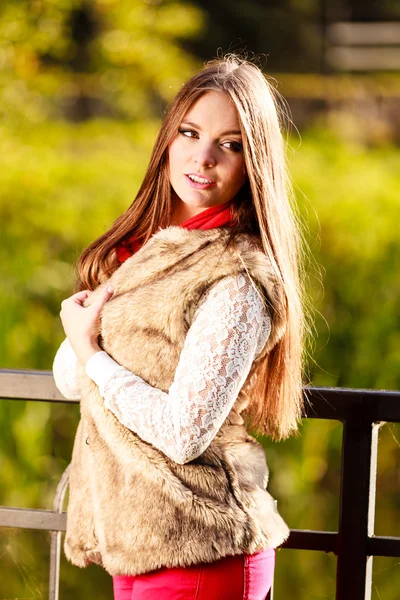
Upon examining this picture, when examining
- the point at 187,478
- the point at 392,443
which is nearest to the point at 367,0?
the point at 392,443

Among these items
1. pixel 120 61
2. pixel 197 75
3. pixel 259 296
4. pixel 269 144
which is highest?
pixel 120 61

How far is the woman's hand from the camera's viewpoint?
1627mm

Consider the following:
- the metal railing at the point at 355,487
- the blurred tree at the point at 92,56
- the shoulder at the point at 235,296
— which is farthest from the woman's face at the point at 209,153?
the blurred tree at the point at 92,56

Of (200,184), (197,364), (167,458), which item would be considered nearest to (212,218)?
(200,184)

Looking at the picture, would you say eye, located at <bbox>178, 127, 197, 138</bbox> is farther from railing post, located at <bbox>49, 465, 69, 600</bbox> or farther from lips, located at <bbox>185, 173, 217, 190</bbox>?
railing post, located at <bbox>49, 465, 69, 600</bbox>

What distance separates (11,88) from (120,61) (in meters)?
0.91

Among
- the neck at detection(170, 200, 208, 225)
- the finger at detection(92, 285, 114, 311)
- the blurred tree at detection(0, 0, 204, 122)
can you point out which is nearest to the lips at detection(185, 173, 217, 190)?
the neck at detection(170, 200, 208, 225)

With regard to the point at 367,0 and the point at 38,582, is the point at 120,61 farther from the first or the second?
the point at 38,582

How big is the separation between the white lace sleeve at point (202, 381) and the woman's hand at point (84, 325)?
0.08 m

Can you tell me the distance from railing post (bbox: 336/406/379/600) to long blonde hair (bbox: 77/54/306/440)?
0.58ft

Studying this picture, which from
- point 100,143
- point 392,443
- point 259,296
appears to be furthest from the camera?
point 100,143

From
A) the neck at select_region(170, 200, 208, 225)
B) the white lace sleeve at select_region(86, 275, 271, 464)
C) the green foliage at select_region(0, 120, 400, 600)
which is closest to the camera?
the white lace sleeve at select_region(86, 275, 271, 464)

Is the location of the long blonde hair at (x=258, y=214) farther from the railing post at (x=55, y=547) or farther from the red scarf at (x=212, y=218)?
the railing post at (x=55, y=547)

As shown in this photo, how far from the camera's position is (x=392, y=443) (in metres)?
3.40
